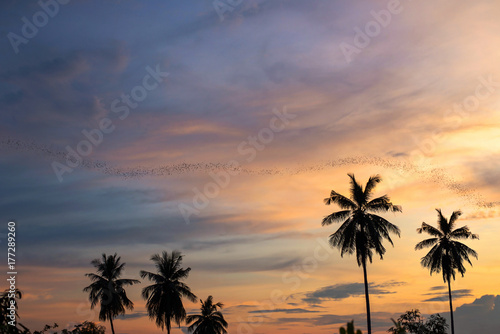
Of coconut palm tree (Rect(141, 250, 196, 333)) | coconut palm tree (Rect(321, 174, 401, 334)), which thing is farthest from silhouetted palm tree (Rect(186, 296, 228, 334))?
coconut palm tree (Rect(321, 174, 401, 334))

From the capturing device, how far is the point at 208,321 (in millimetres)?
78812

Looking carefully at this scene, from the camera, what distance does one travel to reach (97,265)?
71188 millimetres

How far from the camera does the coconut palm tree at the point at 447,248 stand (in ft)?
205

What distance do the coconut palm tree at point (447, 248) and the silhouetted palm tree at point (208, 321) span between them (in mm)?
31132

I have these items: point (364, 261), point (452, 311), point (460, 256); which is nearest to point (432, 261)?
point (460, 256)

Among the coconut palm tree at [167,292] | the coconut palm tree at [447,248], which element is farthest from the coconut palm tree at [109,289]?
the coconut palm tree at [447,248]

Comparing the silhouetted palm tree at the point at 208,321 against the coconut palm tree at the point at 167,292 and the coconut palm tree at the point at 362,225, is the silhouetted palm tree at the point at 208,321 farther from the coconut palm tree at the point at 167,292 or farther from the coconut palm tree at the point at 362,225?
the coconut palm tree at the point at 362,225

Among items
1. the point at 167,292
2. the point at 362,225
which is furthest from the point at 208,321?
the point at 362,225

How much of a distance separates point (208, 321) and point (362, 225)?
37.1m

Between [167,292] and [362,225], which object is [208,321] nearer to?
[167,292]

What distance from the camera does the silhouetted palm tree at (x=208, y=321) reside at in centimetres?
7812

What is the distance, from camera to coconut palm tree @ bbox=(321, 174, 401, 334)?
49.7 m

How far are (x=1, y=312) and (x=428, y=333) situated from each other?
5949 cm

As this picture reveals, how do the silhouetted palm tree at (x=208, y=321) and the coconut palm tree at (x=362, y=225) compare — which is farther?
the silhouetted palm tree at (x=208, y=321)
